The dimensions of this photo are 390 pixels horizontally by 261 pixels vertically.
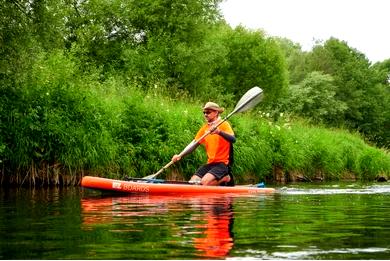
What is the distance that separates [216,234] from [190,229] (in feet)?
1.46

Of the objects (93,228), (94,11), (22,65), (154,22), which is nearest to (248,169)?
(22,65)

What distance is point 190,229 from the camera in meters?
6.29

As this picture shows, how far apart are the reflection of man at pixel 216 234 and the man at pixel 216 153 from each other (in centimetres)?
381

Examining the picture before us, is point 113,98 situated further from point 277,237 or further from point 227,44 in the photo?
point 227,44

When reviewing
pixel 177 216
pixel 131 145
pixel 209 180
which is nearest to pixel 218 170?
pixel 209 180

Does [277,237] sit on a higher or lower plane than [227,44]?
lower

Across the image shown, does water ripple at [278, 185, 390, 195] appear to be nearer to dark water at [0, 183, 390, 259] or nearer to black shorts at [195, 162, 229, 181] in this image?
black shorts at [195, 162, 229, 181]

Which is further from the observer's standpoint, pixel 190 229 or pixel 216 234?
pixel 190 229

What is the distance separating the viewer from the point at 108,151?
14297 mm

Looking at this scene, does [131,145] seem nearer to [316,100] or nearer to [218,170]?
[218,170]

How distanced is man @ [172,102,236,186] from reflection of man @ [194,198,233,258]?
12.5ft

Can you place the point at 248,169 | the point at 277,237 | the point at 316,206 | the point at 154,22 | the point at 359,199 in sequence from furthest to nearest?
1. the point at 154,22
2. the point at 248,169
3. the point at 359,199
4. the point at 316,206
5. the point at 277,237

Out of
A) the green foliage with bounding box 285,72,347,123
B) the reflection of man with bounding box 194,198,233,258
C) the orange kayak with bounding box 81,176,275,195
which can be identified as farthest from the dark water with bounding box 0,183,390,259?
the green foliage with bounding box 285,72,347,123

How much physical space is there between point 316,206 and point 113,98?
7.60 metres
